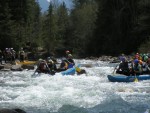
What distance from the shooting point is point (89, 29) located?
58.7 m

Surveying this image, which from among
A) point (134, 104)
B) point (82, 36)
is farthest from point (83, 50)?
point (134, 104)

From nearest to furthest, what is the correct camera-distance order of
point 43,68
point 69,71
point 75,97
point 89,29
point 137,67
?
point 75,97
point 137,67
point 43,68
point 69,71
point 89,29

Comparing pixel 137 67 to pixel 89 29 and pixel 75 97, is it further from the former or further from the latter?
pixel 89 29

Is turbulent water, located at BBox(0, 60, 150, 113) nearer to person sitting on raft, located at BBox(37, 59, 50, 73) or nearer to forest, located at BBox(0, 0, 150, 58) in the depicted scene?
person sitting on raft, located at BBox(37, 59, 50, 73)

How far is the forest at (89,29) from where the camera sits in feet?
140

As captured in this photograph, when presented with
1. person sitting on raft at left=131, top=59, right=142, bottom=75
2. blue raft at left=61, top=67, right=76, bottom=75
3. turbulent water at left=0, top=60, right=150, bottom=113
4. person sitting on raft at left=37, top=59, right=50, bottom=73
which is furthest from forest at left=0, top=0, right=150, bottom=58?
turbulent water at left=0, top=60, right=150, bottom=113

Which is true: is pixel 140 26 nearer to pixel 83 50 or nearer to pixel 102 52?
pixel 102 52

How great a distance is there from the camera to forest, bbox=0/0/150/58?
4266 centimetres

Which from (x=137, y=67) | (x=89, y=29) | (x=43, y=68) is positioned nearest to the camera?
(x=137, y=67)

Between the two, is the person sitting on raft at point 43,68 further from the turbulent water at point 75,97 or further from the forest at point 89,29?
the forest at point 89,29

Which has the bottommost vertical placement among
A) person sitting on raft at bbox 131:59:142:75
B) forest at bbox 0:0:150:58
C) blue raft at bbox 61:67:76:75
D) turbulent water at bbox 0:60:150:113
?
turbulent water at bbox 0:60:150:113

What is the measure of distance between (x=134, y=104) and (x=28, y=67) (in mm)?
15823

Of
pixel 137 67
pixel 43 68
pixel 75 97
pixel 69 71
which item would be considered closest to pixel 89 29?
pixel 69 71

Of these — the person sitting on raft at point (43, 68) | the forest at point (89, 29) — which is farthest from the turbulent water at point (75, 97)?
the forest at point (89, 29)
